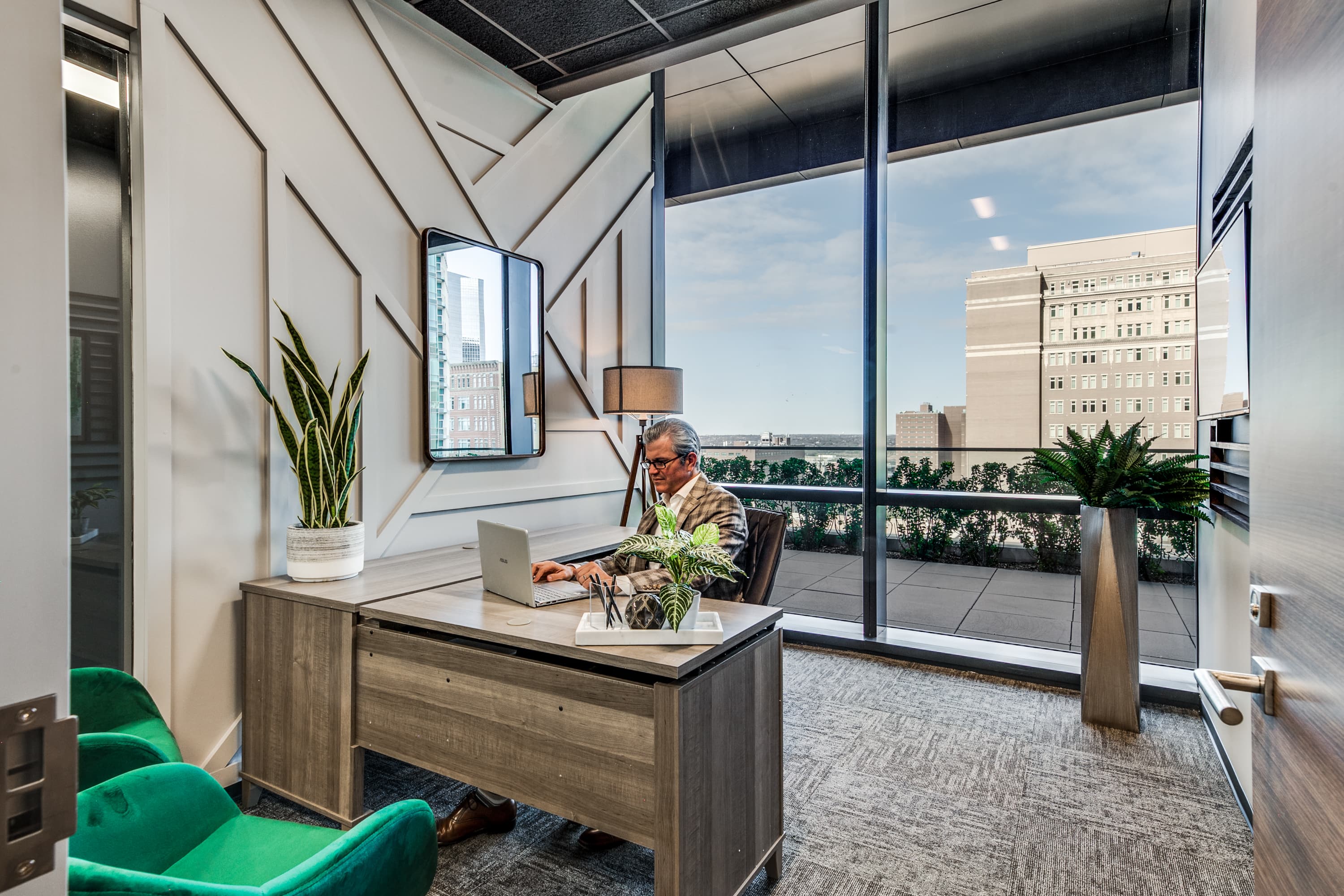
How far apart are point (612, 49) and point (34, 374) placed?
3224mm

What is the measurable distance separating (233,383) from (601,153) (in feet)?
8.28

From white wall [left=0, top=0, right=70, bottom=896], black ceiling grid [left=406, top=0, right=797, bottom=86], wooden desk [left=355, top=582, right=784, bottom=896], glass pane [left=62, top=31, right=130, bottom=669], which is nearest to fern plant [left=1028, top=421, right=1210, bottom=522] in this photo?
wooden desk [left=355, top=582, right=784, bottom=896]

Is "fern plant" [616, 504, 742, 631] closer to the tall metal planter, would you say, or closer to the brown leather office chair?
the brown leather office chair

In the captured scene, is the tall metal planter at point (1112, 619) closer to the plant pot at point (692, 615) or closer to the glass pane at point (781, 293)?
the glass pane at point (781, 293)

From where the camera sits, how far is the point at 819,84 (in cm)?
397

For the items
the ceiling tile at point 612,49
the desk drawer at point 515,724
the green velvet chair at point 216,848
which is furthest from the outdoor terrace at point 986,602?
the ceiling tile at point 612,49

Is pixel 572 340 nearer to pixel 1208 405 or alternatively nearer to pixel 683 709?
pixel 683 709

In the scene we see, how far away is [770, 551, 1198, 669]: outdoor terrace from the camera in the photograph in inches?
126

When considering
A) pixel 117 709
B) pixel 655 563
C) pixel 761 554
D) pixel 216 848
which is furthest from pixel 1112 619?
pixel 117 709

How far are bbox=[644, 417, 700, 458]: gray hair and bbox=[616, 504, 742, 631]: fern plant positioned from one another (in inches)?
29.6

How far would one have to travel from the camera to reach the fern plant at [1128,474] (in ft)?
8.84

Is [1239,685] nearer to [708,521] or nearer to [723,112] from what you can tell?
[708,521]

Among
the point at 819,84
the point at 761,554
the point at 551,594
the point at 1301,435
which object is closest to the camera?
the point at 1301,435

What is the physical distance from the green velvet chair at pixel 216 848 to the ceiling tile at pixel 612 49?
3118 mm
